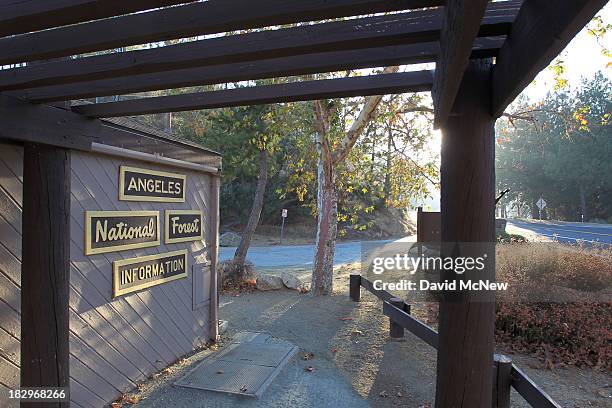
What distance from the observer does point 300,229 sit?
3025 centimetres

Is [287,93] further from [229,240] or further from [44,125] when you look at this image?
[229,240]

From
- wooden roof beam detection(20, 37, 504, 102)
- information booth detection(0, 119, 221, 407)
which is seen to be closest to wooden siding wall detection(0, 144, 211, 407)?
information booth detection(0, 119, 221, 407)

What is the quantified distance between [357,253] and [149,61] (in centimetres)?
2029

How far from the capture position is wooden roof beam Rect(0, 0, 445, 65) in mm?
1529

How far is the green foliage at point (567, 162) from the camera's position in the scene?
4000 centimetres

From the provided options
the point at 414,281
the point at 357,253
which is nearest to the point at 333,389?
the point at 414,281

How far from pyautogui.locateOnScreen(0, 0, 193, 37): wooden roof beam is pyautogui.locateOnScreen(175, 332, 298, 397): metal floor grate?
3.85 m

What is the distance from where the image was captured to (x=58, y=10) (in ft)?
5.00

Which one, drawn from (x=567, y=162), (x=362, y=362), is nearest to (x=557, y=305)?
(x=362, y=362)

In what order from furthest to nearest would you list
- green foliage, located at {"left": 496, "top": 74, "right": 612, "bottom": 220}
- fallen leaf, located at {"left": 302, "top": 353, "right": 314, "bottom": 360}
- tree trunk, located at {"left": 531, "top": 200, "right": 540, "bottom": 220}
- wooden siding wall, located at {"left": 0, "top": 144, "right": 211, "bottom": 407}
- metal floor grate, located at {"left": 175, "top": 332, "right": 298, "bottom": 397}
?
1. tree trunk, located at {"left": 531, "top": 200, "right": 540, "bottom": 220}
2. green foliage, located at {"left": 496, "top": 74, "right": 612, "bottom": 220}
3. fallen leaf, located at {"left": 302, "top": 353, "right": 314, "bottom": 360}
4. metal floor grate, located at {"left": 175, "top": 332, "right": 298, "bottom": 397}
5. wooden siding wall, located at {"left": 0, "top": 144, "right": 211, "bottom": 407}

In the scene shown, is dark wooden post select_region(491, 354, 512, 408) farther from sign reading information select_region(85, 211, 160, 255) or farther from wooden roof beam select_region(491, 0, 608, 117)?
sign reading information select_region(85, 211, 160, 255)

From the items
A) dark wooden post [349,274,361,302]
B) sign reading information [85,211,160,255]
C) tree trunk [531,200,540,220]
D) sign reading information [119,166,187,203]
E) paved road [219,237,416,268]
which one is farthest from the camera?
tree trunk [531,200,540,220]

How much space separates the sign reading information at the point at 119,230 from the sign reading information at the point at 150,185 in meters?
0.19

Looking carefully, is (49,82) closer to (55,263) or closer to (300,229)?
(55,263)
